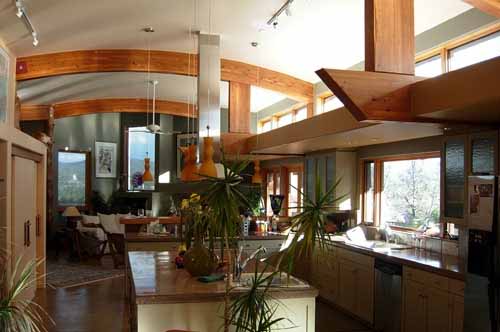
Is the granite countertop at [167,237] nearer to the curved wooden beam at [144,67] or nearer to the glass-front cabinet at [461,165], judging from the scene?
the curved wooden beam at [144,67]

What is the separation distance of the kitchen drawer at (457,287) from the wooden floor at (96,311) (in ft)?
5.11

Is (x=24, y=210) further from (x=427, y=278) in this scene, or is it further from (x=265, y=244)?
(x=427, y=278)

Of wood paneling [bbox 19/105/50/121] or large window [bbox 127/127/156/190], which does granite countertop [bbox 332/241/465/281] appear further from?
large window [bbox 127/127/156/190]

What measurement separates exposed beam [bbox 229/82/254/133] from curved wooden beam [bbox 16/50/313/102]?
0.15 metres

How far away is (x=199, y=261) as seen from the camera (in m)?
3.87

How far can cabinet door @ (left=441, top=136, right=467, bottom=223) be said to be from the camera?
15.3ft

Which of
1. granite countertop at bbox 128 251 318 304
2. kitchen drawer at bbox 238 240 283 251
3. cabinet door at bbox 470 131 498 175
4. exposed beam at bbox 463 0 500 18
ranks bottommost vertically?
kitchen drawer at bbox 238 240 283 251

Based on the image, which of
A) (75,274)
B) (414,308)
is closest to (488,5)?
(414,308)

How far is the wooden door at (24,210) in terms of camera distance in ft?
20.6

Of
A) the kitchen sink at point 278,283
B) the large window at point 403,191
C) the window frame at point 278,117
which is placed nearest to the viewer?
the kitchen sink at point 278,283

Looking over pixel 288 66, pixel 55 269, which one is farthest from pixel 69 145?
pixel 288 66

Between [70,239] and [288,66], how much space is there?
6215 millimetres

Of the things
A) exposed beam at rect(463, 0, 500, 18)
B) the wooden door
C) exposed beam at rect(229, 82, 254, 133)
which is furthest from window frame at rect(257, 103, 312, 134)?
the wooden door

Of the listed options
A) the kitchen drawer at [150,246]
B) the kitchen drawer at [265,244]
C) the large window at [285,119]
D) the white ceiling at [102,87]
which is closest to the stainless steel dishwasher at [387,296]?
the kitchen drawer at [265,244]
